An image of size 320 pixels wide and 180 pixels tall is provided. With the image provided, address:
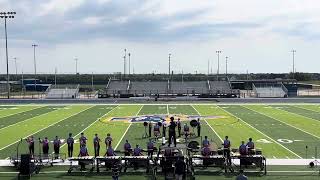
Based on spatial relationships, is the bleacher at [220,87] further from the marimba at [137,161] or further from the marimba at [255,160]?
the marimba at [137,161]

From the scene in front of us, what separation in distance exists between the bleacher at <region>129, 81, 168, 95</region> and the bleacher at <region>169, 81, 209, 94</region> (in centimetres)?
128

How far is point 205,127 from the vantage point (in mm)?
31766

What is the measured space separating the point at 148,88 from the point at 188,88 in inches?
248

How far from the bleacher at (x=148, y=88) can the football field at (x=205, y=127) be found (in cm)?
3052

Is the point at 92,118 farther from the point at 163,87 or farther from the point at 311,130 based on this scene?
the point at 163,87

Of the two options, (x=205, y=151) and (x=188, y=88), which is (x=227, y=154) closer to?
(x=205, y=151)

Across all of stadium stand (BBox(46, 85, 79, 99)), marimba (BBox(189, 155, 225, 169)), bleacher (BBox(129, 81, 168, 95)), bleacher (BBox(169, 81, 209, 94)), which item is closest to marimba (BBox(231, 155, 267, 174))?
marimba (BBox(189, 155, 225, 169))

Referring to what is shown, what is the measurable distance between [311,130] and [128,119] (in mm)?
13437

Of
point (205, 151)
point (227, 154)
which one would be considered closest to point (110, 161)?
point (205, 151)

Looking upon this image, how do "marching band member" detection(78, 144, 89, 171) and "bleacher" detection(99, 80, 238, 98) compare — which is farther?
"bleacher" detection(99, 80, 238, 98)

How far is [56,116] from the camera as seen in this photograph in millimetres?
39656

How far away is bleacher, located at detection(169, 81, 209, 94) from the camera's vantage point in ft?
246

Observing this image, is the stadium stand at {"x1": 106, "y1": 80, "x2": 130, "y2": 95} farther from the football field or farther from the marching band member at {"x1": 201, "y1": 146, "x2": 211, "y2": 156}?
the marching band member at {"x1": 201, "y1": 146, "x2": 211, "y2": 156}

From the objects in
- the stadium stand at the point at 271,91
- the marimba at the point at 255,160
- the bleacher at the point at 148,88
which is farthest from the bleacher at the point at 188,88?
the marimba at the point at 255,160
